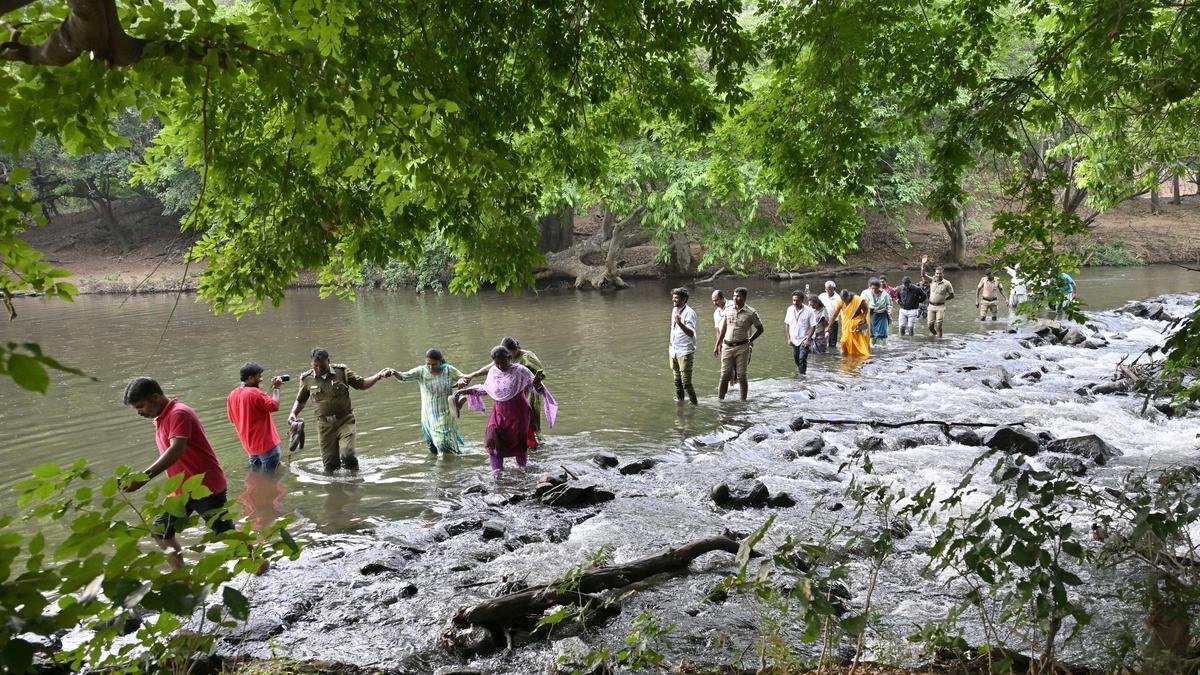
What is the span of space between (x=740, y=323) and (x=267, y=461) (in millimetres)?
7549

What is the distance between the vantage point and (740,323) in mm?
13023

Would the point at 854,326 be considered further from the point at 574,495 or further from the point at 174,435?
the point at 174,435

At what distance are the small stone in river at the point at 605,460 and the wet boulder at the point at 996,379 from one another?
7.84 meters

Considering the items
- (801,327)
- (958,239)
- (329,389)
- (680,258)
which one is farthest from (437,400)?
(958,239)

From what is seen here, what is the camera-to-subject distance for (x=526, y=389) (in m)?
9.40

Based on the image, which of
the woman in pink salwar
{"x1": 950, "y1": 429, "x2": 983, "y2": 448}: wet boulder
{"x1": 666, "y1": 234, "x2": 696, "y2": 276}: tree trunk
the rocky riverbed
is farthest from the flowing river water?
{"x1": 666, "y1": 234, "x2": 696, "y2": 276}: tree trunk

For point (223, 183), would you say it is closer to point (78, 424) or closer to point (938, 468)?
point (938, 468)

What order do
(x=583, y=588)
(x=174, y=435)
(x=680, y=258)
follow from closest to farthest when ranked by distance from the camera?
(x=583, y=588), (x=174, y=435), (x=680, y=258)

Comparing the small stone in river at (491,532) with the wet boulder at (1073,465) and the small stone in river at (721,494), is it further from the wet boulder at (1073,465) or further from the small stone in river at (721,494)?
the wet boulder at (1073,465)

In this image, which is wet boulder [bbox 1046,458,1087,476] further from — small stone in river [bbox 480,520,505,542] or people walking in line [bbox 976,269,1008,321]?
people walking in line [bbox 976,269,1008,321]

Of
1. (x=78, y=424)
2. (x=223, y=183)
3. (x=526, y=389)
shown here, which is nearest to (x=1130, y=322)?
(x=526, y=389)

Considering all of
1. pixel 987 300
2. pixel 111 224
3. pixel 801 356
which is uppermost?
pixel 111 224

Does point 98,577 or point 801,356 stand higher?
point 98,577

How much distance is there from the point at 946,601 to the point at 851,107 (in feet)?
15.7
